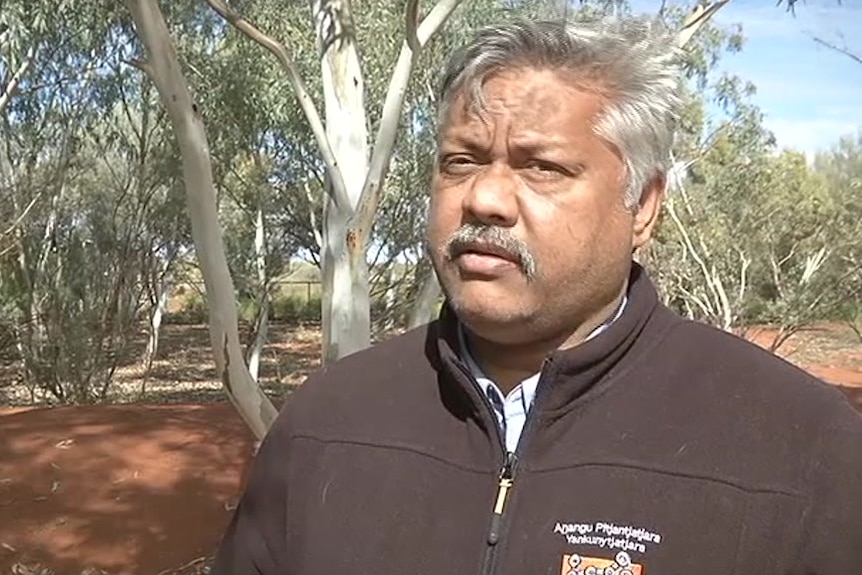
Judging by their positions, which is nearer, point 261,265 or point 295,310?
point 261,265

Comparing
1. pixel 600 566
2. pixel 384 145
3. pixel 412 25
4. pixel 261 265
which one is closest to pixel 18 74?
pixel 261 265

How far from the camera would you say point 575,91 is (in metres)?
1.42

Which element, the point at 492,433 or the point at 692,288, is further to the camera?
the point at 692,288

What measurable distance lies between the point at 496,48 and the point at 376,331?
1216 centimetres

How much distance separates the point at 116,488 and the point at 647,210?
5597 millimetres

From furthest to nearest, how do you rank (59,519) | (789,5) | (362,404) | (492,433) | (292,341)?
(292,341) < (59,519) < (789,5) < (362,404) < (492,433)

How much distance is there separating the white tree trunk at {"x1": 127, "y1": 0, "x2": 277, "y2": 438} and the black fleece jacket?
7.06ft

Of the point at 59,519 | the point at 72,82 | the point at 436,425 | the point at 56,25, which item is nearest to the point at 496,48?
the point at 436,425

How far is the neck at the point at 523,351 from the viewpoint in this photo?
1433 millimetres

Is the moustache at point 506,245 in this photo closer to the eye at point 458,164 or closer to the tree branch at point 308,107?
the eye at point 458,164

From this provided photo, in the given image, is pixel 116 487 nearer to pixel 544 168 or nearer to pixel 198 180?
pixel 198 180

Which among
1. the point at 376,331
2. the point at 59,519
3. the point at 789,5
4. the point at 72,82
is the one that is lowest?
the point at 59,519

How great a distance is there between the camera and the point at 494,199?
4.57 ft

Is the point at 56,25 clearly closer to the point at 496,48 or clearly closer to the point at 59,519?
the point at 59,519
